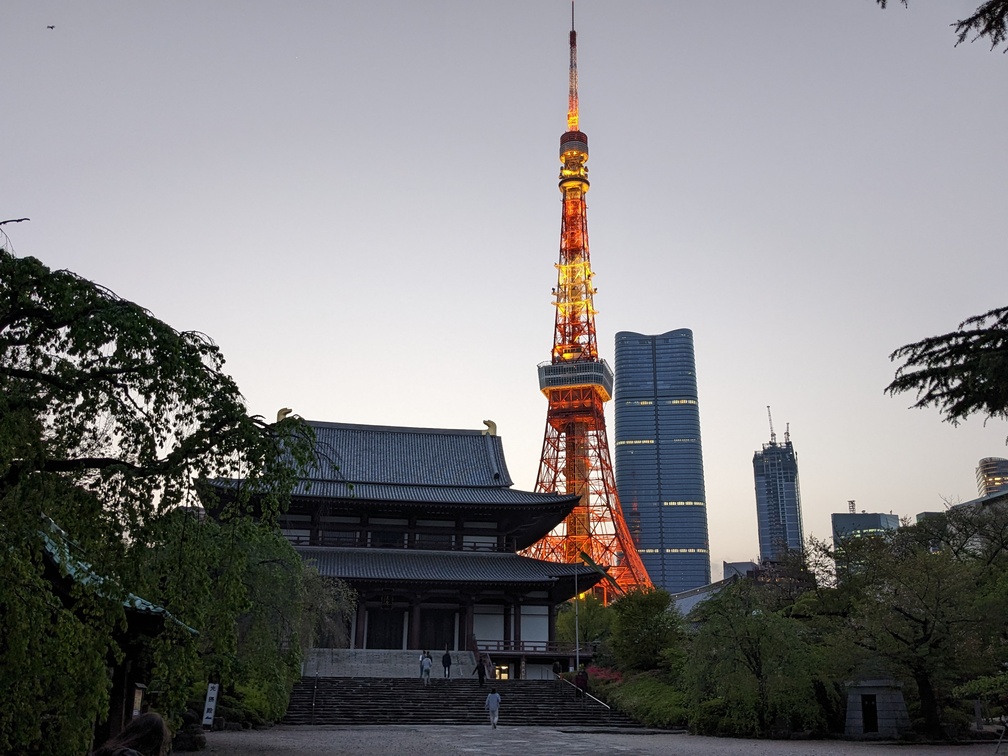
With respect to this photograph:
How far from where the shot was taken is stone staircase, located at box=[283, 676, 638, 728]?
30.1 meters

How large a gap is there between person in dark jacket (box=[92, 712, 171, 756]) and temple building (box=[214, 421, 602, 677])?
27767 millimetres

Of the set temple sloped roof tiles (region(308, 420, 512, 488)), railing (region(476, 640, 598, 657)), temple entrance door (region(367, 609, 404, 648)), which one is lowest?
→ railing (region(476, 640, 598, 657))

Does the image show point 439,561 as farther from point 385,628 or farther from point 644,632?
point 644,632

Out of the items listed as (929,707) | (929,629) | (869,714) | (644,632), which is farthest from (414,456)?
(929,629)

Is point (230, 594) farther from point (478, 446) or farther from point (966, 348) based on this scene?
point (478, 446)

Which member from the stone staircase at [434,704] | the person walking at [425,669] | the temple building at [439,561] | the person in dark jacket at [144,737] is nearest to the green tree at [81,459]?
the person in dark jacket at [144,737]

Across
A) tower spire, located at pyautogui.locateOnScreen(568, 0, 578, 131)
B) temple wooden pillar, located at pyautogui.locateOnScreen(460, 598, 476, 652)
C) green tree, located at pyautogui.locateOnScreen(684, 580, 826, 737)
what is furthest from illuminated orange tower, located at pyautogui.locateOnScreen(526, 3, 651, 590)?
green tree, located at pyautogui.locateOnScreen(684, 580, 826, 737)

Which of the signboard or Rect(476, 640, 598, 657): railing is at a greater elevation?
Rect(476, 640, 598, 657): railing

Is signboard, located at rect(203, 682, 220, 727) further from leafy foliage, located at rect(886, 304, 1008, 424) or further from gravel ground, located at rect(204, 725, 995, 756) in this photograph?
leafy foliage, located at rect(886, 304, 1008, 424)

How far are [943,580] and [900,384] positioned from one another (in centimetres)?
1600

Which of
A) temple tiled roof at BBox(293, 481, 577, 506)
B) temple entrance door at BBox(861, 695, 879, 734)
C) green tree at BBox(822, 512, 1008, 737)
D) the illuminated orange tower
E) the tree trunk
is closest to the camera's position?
green tree at BBox(822, 512, 1008, 737)

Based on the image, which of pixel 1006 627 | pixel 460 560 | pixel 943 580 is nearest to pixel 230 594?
pixel 943 580

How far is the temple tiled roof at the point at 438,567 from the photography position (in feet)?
131

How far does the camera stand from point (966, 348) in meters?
10.6
